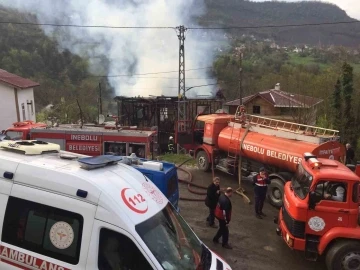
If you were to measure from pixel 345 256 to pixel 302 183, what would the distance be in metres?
1.62

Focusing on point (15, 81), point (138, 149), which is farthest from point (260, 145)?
point (15, 81)

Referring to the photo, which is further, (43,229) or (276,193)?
(276,193)

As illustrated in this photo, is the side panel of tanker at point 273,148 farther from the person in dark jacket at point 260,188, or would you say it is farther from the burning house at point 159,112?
the burning house at point 159,112

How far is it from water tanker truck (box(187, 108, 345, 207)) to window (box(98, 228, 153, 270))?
7.83m

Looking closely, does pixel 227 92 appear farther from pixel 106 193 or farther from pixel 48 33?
pixel 106 193

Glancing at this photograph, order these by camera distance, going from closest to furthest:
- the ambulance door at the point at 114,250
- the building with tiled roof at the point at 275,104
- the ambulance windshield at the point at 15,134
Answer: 1. the ambulance door at the point at 114,250
2. the ambulance windshield at the point at 15,134
3. the building with tiled roof at the point at 275,104

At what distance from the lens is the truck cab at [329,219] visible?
7078 mm

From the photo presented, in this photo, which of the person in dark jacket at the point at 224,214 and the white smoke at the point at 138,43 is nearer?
the person in dark jacket at the point at 224,214

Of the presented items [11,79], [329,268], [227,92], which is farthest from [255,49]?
[329,268]

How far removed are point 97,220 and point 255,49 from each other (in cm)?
9118

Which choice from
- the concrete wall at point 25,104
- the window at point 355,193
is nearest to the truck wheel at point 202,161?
the window at point 355,193

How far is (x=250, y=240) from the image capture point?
8898 mm

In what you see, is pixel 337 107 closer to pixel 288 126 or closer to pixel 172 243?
pixel 288 126

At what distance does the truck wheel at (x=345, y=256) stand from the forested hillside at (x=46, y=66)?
43873 millimetres
